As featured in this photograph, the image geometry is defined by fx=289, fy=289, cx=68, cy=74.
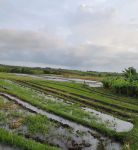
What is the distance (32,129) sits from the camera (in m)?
11.8

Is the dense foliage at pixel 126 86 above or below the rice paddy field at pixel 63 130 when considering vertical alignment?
above

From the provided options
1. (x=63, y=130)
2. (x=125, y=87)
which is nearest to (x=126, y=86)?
(x=125, y=87)

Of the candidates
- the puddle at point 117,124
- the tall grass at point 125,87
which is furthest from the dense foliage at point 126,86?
the puddle at point 117,124

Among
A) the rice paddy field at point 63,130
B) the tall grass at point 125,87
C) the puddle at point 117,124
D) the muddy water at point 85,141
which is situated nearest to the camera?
the rice paddy field at point 63,130

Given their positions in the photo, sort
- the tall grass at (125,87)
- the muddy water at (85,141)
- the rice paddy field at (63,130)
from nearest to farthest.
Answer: the rice paddy field at (63,130)
the muddy water at (85,141)
the tall grass at (125,87)

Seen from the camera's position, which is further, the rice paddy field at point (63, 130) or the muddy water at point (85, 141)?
the muddy water at point (85, 141)

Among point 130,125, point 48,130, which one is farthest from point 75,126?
point 130,125

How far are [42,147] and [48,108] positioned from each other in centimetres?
823

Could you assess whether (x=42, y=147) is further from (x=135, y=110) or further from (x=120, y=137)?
(x=135, y=110)

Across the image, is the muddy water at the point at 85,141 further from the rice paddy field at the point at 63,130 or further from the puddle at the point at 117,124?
the puddle at the point at 117,124

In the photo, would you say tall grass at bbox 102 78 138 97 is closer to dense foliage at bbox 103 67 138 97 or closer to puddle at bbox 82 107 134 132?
dense foliage at bbox 103 67 138 97

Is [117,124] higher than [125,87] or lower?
lower

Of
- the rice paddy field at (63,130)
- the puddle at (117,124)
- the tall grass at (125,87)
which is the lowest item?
the puddle at (117,124)

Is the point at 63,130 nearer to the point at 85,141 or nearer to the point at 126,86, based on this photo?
the point at 85,141
